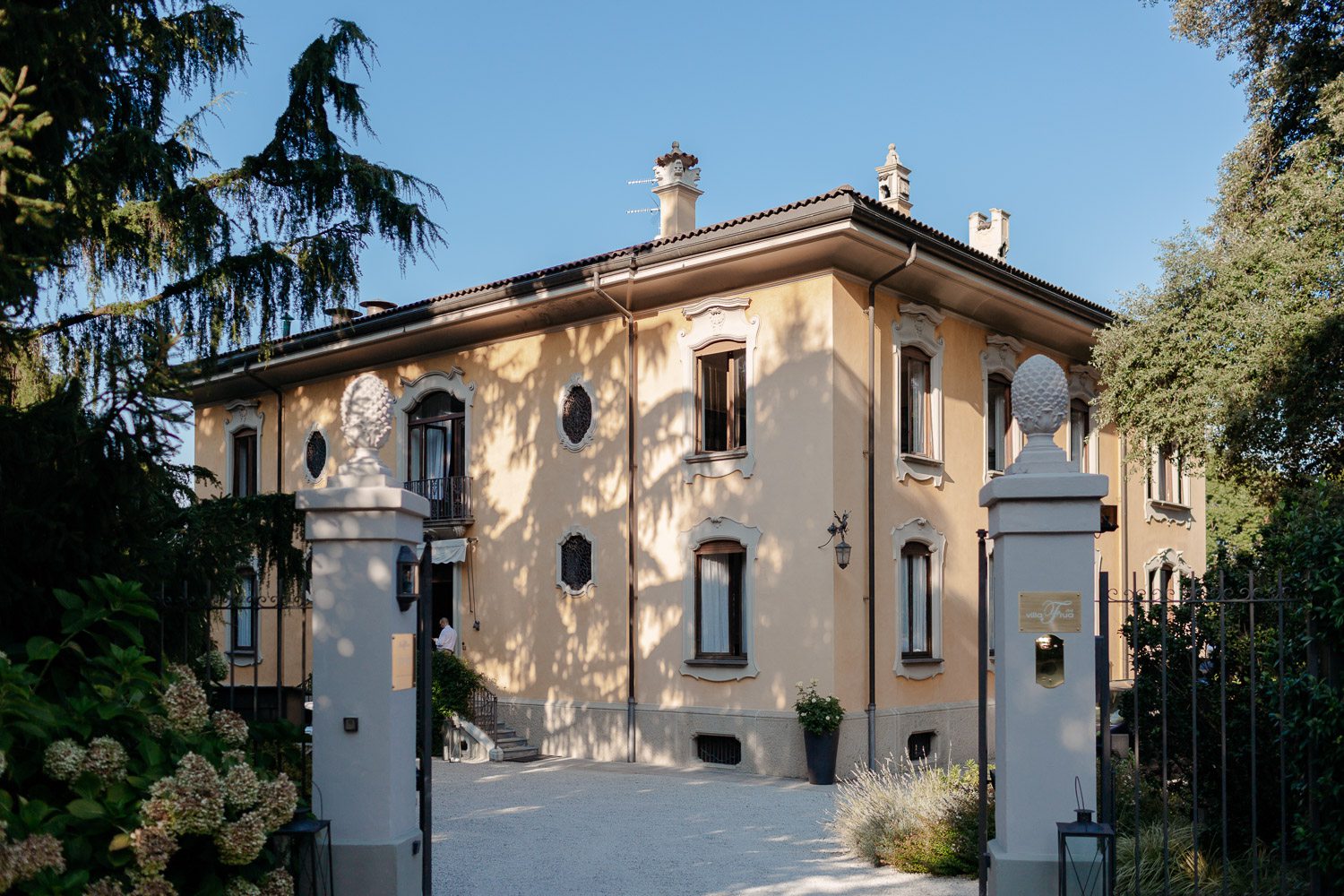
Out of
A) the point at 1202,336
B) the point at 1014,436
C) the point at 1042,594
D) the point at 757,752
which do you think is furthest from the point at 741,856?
the point at 1014,436

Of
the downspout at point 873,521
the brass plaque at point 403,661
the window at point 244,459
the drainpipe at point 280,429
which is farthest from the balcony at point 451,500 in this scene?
the brass plaque at point 403,661

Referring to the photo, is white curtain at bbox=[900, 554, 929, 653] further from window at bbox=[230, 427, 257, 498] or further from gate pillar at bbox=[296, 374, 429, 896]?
window at bbox=[230, 427, 257, 498]

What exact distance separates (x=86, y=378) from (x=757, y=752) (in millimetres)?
9515

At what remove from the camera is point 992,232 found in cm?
2355

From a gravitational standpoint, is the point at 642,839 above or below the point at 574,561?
below

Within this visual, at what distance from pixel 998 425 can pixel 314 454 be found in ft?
40.2

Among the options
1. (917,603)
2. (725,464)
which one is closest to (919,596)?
(917,603)

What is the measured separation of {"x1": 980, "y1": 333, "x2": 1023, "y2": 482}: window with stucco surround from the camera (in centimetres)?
1841

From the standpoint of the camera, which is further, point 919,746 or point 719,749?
point 919,746

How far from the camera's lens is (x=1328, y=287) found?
1402 cm

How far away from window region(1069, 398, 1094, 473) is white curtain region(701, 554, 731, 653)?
26.3ft

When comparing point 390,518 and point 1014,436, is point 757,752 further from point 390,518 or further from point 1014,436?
point 390,518

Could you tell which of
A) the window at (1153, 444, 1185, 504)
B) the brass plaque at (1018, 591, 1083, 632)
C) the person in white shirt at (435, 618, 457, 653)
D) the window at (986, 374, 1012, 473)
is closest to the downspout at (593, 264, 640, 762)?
the person in white shirt at (435, 618, 457, 653)

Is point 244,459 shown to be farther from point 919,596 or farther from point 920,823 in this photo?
point 920,823
